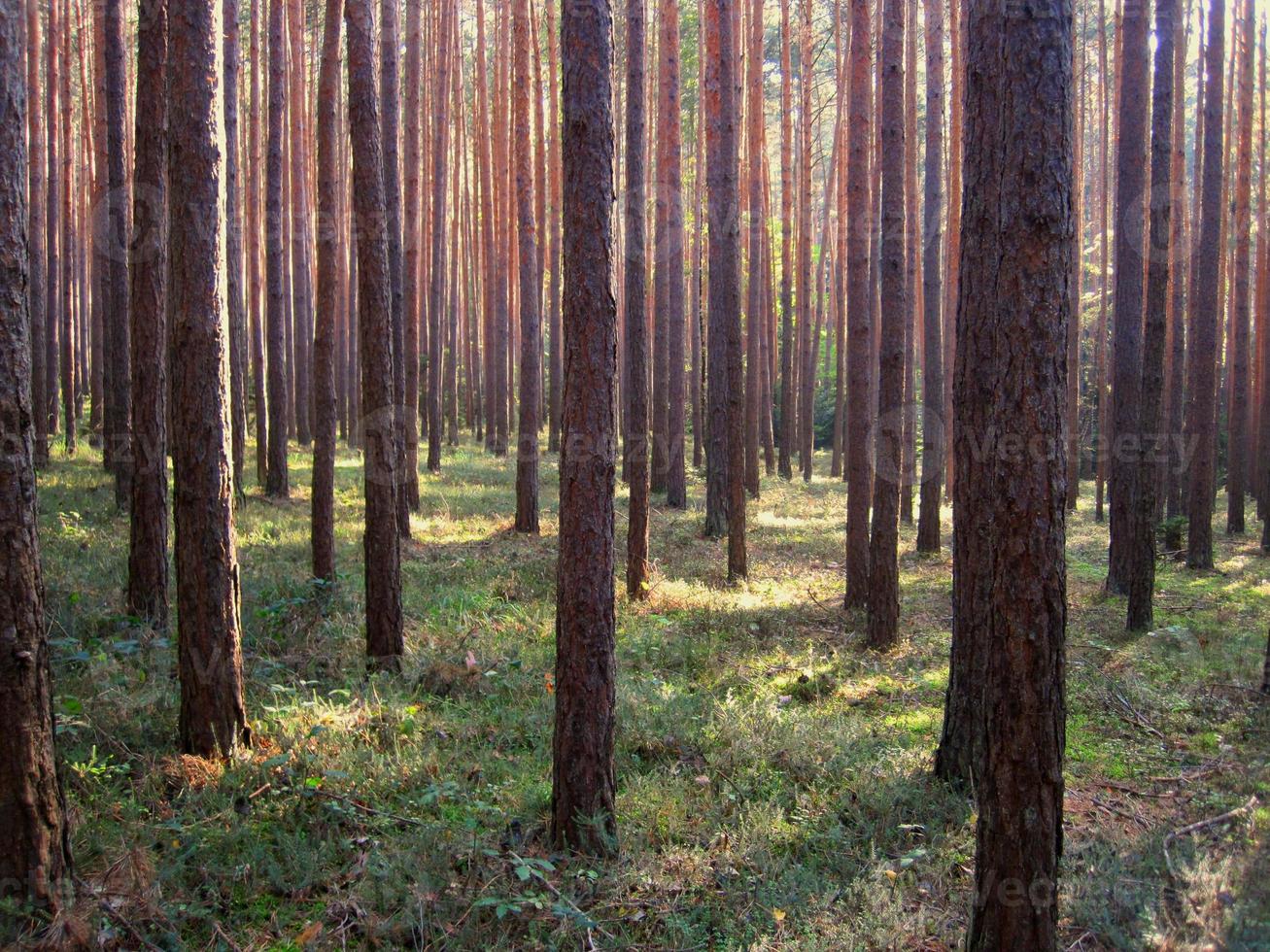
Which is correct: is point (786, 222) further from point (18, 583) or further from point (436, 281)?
point (18, 583)

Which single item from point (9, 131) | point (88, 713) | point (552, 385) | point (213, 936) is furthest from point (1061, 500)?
point (552, 385)

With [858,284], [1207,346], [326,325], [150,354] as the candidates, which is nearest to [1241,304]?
[1207,346]

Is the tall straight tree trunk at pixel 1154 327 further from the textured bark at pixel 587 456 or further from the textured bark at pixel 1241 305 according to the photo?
the textured bark at pixel 1241 305

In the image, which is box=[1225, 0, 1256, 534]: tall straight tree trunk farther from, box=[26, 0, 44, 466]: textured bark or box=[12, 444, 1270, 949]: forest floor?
box=[26, 0, 44, 466]: textured bark

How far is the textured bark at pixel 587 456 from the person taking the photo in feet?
13.7

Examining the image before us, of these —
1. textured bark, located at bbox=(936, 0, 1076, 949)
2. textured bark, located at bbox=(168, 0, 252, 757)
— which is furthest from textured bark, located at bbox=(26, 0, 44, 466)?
textured bark, located at bbox=(936, 0, 1076, 949)

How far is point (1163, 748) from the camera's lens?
5.86 metres

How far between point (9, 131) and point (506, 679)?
179 inches

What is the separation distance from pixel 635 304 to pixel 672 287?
601 cm

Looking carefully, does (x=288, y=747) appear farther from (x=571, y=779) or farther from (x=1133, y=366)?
(x=1133, y=366)

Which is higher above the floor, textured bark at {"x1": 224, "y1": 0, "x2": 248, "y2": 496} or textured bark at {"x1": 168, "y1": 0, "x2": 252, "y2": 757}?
textured bark at {"x1": 224, "y1": 0, "x2": 248, "y2": 496}

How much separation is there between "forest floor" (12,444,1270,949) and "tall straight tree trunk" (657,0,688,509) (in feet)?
22.8

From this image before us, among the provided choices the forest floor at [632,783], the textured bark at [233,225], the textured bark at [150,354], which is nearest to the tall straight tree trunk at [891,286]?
the forest floor at [632,783]

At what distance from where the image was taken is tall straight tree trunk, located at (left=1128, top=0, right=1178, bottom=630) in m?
8.79
